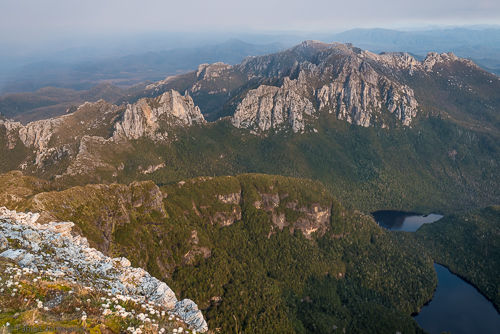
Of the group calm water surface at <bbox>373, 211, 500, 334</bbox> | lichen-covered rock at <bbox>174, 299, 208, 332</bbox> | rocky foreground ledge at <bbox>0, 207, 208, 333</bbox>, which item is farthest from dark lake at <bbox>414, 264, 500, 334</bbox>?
rocky foreground ledge at <bbox>0, 207, 208, 333</bbox>

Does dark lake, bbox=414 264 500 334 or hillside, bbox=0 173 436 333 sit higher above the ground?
hillside, bbox=0 173 436 333

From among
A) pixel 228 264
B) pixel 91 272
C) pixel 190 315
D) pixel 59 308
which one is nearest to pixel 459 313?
pixel 228 264

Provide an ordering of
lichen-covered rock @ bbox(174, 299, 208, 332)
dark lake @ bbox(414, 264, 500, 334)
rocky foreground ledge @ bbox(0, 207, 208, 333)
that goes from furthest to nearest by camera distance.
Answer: dark lake @ bbox(414, 264, 500, 334), lichen-covered rock @ bbox(174, 299, 208, 332), rocky foreground ledge @ bbox(0, 207, 208, 333)

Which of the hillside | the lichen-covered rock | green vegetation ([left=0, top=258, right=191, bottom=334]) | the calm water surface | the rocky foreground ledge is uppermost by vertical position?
green vegetation ([left=0, top=258, right=191, bottom=334])

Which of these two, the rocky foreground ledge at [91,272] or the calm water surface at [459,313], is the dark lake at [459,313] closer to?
the calm water surface at [459,313]

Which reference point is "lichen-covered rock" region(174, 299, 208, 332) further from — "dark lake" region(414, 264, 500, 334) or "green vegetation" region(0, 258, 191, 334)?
"dark lake" region(414, 264, 500, 334)

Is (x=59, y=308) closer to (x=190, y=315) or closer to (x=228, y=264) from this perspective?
(x=190, y=315)
